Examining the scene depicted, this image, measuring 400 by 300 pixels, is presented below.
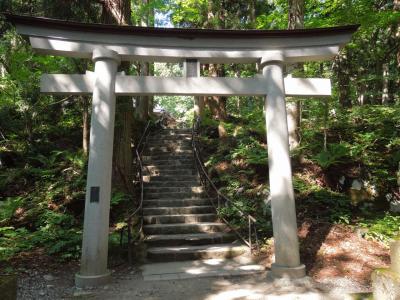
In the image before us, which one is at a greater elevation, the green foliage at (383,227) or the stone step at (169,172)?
the stone step at (169,172)

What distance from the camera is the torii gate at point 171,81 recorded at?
574cm

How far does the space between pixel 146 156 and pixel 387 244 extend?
8947 mm

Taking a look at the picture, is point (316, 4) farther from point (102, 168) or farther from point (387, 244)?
point (102, 168)

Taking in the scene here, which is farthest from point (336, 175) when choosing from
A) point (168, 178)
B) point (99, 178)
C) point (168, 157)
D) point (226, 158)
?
point (99, 178)

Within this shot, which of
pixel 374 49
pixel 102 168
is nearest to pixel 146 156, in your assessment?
pixel 102 168

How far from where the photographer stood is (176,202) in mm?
9641

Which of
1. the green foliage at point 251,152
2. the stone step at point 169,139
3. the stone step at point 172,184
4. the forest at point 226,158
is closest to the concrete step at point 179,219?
the forest at point 226,158

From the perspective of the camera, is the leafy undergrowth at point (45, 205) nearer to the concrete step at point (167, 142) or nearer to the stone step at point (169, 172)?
the stone step at point (169, 172)

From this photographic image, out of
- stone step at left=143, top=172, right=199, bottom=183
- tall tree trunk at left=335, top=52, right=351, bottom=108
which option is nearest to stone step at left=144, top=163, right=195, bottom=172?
stone step at left=143, top=172, right=199, bottom=183

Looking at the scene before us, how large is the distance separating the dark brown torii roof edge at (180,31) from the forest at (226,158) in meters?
3.01

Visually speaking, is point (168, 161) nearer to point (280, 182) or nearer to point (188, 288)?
point (280, 182)

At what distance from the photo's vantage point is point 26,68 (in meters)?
11.1

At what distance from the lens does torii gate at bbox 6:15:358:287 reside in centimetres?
574

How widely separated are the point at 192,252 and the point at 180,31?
4.73 m
